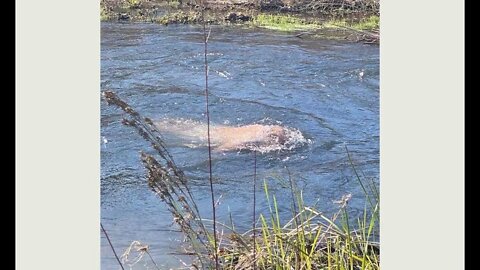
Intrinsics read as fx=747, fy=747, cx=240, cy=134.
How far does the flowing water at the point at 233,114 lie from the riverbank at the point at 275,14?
0.03m

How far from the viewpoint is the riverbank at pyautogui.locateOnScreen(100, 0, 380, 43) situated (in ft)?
9.07

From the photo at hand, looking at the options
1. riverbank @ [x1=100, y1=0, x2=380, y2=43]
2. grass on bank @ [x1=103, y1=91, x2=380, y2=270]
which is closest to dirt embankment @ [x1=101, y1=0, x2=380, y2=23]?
riverbank @ [x1=100, y1=0, x2=380, y2=43]

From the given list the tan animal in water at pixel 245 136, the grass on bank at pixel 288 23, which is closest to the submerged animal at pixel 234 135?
the tan animal in water at pixel 245 136

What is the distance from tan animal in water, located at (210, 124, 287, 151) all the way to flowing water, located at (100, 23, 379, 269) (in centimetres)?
2

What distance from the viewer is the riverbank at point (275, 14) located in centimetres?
277

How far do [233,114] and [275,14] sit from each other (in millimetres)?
406

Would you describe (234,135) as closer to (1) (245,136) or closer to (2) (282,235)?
(1) (245,136)

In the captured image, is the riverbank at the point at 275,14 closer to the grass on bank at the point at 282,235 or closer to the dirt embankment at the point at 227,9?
the dirt embankment at the point at 227,9

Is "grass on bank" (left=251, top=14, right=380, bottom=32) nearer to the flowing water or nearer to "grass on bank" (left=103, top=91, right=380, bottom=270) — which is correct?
the flowing water
